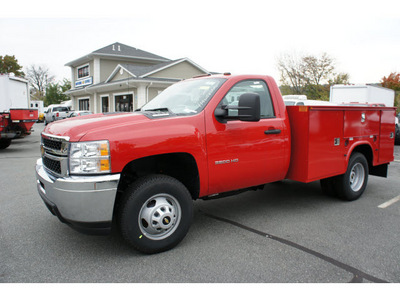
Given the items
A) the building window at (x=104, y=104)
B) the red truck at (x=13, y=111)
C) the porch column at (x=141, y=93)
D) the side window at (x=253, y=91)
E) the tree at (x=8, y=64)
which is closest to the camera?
the side window at (x=253, y=91)

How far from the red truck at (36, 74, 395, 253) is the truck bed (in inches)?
0.6

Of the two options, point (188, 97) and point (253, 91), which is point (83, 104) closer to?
point (188, 97)

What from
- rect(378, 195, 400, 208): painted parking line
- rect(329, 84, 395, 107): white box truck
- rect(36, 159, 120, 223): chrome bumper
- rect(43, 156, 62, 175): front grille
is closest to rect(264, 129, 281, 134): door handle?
rect(36, 159, 120, 223): chrome bumper

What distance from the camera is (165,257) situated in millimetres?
3412

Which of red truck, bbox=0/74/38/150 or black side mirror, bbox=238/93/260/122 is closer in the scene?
black side mirror, bbox=238/93/260/122

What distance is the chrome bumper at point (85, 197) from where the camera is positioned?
3010 millimetres

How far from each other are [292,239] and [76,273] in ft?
7.89

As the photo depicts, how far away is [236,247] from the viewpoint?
364 centimetres

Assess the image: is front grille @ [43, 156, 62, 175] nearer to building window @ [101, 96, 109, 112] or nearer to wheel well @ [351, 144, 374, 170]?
wheel well @ [351, 144, 374, 170]

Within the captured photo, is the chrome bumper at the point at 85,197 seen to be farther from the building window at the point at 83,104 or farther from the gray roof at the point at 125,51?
the building window at the point at 83,104

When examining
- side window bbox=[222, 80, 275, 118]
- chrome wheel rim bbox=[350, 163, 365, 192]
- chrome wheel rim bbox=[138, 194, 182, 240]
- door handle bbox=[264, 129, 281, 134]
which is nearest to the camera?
chrome wheel rim bbox=[138, 194, 182, 240]

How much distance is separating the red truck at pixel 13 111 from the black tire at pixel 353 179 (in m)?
11.0

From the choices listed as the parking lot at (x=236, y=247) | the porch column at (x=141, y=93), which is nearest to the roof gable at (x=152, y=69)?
the porch column at (x=141, y=93)

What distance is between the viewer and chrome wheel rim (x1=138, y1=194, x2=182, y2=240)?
11.1 feet
